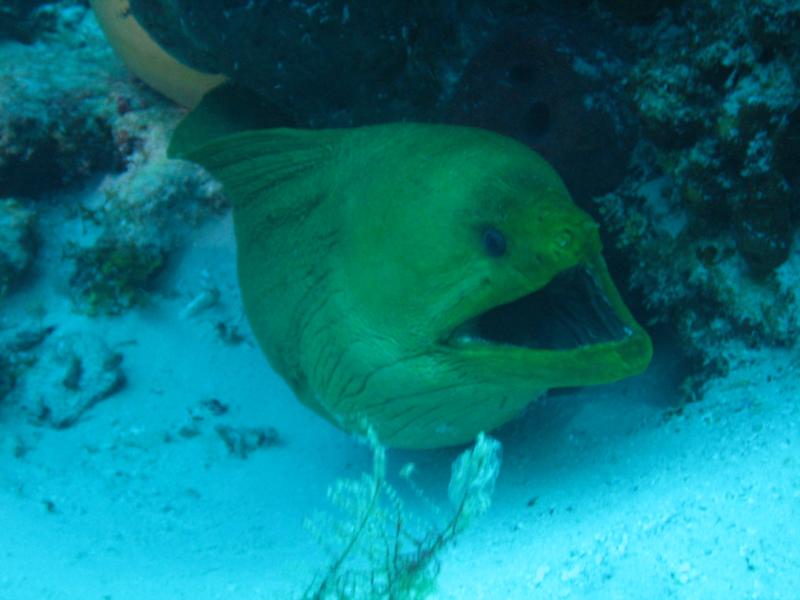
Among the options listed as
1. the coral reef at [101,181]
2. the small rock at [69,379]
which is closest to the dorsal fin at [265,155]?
the coral reef at [101,181]

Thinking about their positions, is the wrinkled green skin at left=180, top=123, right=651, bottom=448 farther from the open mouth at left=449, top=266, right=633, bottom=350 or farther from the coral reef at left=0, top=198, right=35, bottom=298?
the coral reef at left=0, top=198, right=35, bottom=298

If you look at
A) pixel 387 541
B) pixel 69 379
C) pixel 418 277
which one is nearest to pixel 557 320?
pixel 418 277

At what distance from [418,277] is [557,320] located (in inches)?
29.5

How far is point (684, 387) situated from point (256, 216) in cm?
237

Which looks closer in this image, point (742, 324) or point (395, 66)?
point (742, 324)

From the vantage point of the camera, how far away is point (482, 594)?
191 cm

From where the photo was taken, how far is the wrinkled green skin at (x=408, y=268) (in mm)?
2152

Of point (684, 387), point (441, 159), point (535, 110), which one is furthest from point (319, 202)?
point (684, 387)

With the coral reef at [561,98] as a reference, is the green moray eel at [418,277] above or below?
below

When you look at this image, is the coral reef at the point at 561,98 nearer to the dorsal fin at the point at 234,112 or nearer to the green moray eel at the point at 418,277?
the green moray eel at the point at 418,277

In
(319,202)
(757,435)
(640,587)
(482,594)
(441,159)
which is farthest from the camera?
(319,202)

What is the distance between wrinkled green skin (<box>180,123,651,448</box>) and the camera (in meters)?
2.15

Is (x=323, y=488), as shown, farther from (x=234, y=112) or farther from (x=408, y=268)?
(x=234, y=112)

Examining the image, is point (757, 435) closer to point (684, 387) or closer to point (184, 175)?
point (684, 387)
